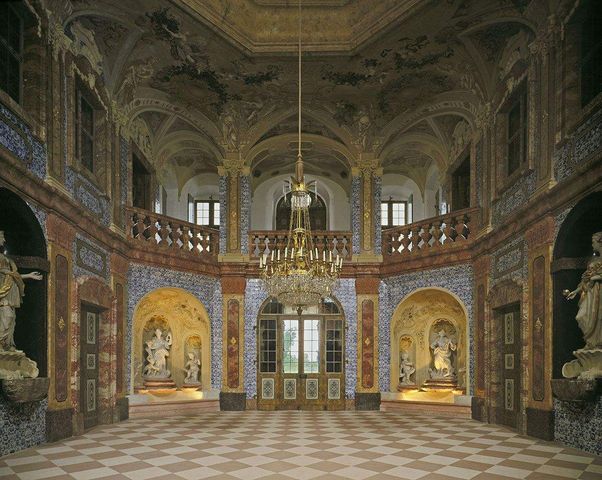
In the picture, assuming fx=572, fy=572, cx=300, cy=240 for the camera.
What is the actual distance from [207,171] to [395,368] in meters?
9.23

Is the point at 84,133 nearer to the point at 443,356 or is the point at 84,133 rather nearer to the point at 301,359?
the point at 301,359

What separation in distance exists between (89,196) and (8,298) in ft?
11.6

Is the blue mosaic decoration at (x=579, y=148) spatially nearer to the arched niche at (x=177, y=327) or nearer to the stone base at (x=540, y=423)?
the stone base at (x=540, y=423)

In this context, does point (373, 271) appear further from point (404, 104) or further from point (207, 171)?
point (207, 171)

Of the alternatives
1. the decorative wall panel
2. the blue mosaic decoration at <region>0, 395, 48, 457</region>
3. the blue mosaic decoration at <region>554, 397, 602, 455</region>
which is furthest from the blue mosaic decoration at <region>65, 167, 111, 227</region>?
the blue mosaic decoration at <region>554, 397, 602, 455</region>

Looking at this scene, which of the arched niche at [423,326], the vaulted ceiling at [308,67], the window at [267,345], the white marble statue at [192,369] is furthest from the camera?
the window at [267,345]

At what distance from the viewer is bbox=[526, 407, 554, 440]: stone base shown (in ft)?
30.6

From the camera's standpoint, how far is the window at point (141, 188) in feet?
53.0

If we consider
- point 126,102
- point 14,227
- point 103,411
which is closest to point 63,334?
point 14,227

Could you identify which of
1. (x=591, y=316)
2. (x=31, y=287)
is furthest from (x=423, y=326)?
(x=31, y=287)

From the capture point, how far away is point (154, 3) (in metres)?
10.5

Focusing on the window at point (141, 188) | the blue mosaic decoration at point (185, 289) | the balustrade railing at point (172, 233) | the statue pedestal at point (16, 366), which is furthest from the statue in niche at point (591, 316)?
the window at point (141, 188)

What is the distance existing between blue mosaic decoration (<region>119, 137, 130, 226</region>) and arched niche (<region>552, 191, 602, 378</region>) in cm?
931

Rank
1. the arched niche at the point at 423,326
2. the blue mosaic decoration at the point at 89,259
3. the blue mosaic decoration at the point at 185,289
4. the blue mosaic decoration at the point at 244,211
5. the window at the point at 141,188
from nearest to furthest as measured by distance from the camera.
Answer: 1. the blue mosaic decoration at the point at 89,259
2. the blue mosaic decoration at the point at 185,289
3. the arched niche at the point at 423,326
4. the blue mosaic decoration at the point at 244,211
5. the window at the point at 141,188
